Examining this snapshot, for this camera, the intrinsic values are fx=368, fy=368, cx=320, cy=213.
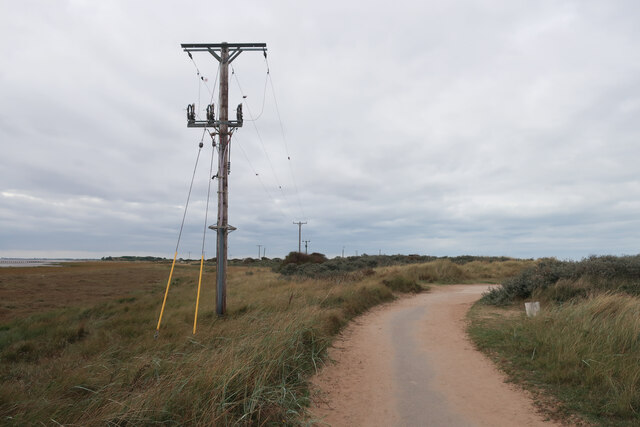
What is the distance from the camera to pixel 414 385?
5852 millimetres

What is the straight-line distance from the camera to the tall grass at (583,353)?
477 cm

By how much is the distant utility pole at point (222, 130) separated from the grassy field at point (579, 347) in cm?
745

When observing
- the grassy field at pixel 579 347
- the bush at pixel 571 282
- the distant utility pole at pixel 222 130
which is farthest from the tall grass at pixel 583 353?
the distant utility pole at pixel 222 130

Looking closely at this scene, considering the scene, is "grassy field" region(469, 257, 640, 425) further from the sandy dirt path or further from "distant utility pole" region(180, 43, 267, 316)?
"distant utility pole" region(180, 43, 267, 316)

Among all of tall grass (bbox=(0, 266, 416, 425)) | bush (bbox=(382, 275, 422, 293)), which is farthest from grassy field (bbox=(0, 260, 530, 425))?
bush (bbox=(382, 275, 422, 293))

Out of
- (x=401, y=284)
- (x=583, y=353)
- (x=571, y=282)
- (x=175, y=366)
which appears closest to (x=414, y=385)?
(x=583, y=353)

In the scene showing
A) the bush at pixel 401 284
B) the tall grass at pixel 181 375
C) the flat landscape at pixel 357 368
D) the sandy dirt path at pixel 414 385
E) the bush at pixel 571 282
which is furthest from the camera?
the bush at pixel 401 284

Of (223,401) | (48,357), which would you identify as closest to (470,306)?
(223,401)

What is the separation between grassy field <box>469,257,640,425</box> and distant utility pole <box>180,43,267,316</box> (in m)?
7.45

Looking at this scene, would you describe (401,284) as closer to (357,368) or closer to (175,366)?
(357,368)

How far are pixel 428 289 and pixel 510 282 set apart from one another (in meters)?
7.10

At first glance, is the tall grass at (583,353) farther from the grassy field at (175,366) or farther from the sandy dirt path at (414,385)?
the grassy field at (175,366)

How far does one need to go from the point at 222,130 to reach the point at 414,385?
30.1ft

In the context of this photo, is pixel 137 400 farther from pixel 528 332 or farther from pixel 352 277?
pixel 352 277
